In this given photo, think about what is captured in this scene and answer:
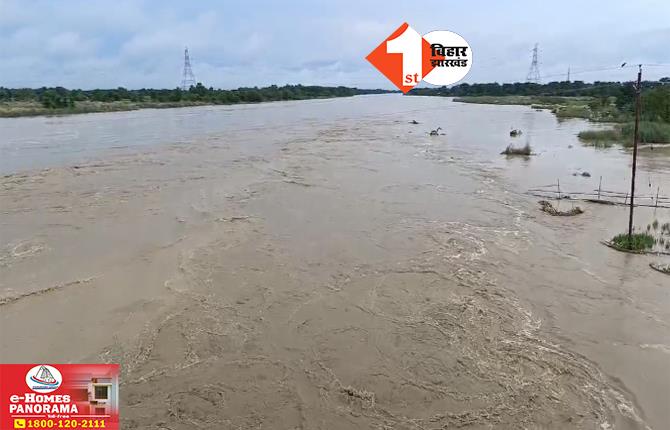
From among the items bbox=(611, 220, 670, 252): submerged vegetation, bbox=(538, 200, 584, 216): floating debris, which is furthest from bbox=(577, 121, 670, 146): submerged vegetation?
bbox=(611, 220, 670, 252): submerged vegetation

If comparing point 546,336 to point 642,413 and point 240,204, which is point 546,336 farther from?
point 240,204

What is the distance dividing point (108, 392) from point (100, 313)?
381 cm

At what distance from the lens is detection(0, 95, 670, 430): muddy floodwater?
5.64m

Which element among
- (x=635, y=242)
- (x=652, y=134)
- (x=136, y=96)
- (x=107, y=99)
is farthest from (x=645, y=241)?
(x=136, y=96)

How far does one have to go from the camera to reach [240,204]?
15070mm

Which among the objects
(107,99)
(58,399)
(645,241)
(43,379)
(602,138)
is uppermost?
(107,99)

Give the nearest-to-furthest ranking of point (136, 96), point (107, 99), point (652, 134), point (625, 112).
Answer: point (652, 134)
point (625, 112)
point (107, 99)
point (136, 96)

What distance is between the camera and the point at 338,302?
8.26m

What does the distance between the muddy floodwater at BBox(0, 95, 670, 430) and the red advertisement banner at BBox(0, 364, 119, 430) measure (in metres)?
1.06

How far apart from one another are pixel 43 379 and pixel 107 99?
7058 cm

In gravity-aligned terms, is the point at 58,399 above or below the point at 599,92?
below

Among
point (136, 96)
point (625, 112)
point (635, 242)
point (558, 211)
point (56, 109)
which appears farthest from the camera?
point (136, 96)

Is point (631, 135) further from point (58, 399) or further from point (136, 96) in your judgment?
point (136, 96)

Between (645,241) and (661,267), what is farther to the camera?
(645,241)
